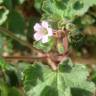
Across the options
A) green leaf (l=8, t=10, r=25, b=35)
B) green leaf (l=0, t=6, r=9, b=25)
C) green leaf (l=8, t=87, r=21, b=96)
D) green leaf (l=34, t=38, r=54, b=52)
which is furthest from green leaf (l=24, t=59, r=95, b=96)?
green leaf (l=8, t=10, r=25, b=35)

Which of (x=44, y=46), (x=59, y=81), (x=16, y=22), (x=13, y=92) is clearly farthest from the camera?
(x=16, y=22)

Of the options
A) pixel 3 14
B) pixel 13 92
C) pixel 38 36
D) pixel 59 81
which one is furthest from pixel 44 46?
pixel 3 14

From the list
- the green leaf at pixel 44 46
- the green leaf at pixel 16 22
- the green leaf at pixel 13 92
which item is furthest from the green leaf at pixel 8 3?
the green leaf at pixel 13 92

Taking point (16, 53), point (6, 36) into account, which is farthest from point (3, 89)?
point (16, 53)

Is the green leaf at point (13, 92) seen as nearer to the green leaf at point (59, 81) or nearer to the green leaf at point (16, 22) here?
the green leaf at point (59, 81)

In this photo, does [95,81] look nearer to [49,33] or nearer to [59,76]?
[59,76]

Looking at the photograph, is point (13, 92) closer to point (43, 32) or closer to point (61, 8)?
point (43, 32)

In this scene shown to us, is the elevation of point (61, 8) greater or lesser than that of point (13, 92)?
greater
